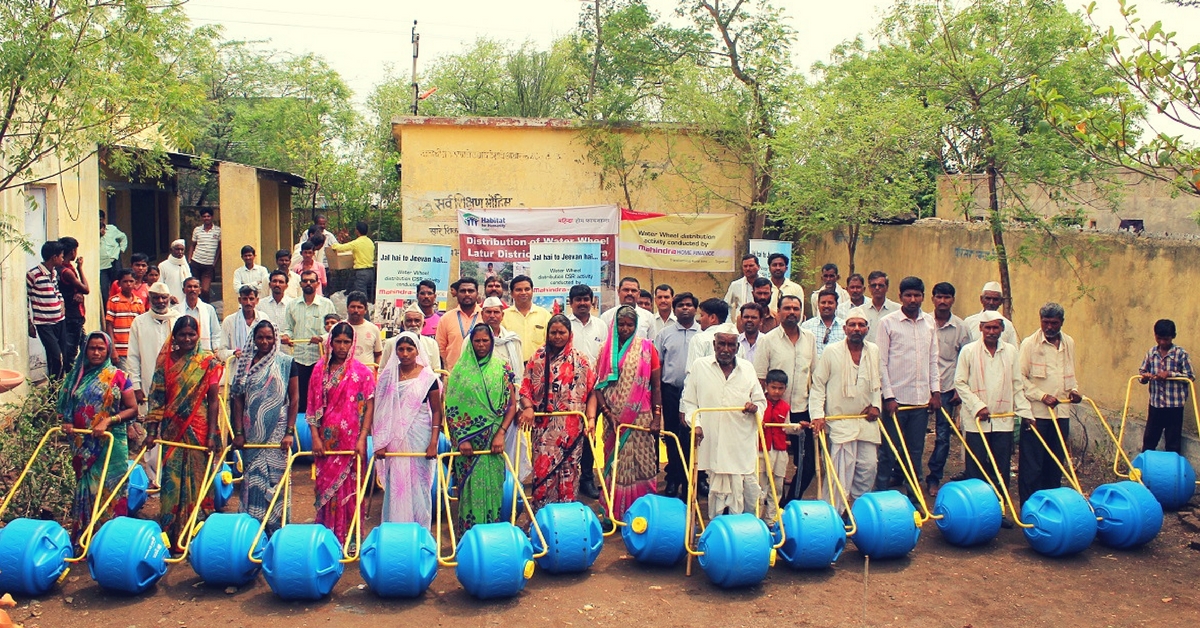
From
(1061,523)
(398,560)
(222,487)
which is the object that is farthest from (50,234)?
(1061,523)

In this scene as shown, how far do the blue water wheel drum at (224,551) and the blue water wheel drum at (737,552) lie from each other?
8.33ft

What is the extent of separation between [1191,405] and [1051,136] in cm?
272

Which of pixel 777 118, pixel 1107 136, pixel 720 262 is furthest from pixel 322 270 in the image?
pixel 1107 136

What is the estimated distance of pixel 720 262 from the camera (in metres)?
15.2

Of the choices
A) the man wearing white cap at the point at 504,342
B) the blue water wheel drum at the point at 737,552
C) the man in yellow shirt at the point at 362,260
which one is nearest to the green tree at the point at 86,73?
the man wearing white cap at the point at 504,342

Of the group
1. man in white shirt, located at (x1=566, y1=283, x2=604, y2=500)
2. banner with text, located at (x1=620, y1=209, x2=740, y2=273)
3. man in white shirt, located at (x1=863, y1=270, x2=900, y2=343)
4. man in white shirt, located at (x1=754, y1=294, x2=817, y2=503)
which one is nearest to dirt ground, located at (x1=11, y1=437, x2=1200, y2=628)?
man in white shirt, located at (x1=754, y1=294, x2=817, y2=503)

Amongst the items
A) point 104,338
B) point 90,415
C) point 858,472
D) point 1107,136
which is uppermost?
point 1107,136

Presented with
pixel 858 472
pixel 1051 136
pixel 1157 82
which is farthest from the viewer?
pixel 1051 136

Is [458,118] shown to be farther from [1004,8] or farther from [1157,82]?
[1157,82]

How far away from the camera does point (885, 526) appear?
653 centimetres

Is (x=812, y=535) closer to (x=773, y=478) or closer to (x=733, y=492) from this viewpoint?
(x=733, y=492)

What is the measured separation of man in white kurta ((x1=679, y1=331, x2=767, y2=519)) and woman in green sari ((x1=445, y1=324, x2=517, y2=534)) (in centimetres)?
127

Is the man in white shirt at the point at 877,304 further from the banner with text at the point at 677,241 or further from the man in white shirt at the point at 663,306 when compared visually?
the banner with text at the point at 677,241

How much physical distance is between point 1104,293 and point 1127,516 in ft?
11.1
